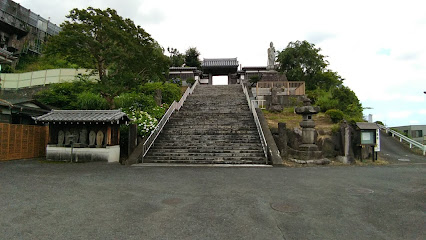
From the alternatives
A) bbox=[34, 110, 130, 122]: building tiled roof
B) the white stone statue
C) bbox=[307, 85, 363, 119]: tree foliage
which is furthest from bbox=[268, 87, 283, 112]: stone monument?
the white stone statue

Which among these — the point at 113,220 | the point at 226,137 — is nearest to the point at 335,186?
the point at 113,220

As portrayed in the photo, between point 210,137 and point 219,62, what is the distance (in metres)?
28.9

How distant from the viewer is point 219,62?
131 ft

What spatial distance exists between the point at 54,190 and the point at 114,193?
5.21 feet

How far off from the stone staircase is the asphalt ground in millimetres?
3421

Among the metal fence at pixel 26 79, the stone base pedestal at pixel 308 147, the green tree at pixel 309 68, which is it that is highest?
the green tree at pixel 309 68

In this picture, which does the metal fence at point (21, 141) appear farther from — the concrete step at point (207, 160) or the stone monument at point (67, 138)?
the concrete step at point (207, 160)

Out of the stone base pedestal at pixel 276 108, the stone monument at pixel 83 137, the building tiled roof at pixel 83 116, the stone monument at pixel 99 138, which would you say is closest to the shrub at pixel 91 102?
the building tiled roof at pixel 83 116

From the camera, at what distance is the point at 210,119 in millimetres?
15789

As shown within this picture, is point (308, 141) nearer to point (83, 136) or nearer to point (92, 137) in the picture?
point (92, 137)

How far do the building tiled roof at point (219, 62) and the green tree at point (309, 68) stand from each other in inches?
488

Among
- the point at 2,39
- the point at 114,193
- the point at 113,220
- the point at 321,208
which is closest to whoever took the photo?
the point at 113,220

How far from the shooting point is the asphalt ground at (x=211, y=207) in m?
3.47

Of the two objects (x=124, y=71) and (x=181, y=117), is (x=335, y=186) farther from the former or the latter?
(x=124, y=71)
